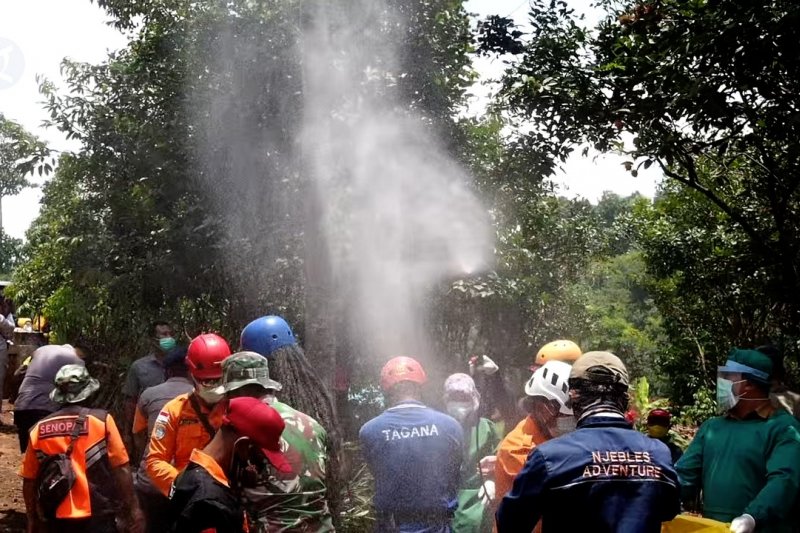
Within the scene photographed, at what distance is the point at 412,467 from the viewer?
159 inches

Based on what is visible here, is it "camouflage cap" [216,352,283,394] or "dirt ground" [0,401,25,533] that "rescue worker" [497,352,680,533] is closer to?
"camouflage cap" [216,352,283,394]

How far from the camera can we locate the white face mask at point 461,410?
5617 mm

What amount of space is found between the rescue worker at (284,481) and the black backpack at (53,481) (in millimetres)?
1556

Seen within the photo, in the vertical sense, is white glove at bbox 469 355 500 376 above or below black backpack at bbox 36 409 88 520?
above

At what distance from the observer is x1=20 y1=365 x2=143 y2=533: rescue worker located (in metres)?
4.52

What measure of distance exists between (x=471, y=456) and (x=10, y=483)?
266 inches

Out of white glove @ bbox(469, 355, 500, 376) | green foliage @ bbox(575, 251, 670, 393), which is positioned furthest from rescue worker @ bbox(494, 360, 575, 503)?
green foliage @ bbox(575, 251, 670, 393)

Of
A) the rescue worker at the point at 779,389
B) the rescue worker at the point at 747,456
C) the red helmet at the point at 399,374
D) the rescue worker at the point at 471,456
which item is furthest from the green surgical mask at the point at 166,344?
the rescue worker at the point at 779,389

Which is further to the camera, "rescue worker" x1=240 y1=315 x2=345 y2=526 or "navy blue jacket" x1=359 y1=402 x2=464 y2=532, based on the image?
"rescue worker" x1=240 y1=315 x2=345 y2=526

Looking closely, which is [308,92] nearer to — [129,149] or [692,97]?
[129,149]

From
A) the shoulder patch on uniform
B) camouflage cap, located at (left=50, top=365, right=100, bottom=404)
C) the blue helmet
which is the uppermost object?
the blue helmet

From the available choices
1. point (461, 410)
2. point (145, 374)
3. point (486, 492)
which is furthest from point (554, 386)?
point (145, 374)

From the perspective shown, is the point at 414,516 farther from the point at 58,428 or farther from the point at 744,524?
the point at 58,428

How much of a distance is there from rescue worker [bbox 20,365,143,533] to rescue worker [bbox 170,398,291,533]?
2005 mm
